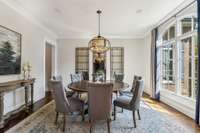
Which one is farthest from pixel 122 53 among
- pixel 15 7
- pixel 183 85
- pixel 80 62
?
pixel 15 7

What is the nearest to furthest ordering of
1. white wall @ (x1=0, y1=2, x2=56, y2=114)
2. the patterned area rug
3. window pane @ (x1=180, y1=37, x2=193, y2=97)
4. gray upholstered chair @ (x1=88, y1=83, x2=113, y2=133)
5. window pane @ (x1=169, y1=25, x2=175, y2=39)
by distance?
1. gray upholstered chair @ (x1=88, y1=83, x2=113, y2=133)
2. the patterned area rug
3. white wall @ (x1=0, y1=2, x2=56, y2=114)
4. window pane @ (x1=180, y1=37, x2=193, y2=97)
5. window pane @ (x1=169, y1=25, x2=175, y2=39)

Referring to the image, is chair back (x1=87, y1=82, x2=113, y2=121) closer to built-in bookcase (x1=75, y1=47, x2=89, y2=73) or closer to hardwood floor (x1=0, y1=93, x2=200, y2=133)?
hardwood floor (x1=0, y1=93, x2=200, y2=133)

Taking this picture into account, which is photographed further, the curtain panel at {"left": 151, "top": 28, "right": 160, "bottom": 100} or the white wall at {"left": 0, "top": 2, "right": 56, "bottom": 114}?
the curtain panel at {"left": 151, "top": 28, "right": 160, "bottom": 100}

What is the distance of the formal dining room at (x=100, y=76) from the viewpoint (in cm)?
306

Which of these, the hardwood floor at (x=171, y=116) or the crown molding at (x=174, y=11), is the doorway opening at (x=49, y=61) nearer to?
the hardwood floor at (x=171, y=116)

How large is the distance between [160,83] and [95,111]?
3.77 meters

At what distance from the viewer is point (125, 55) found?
25.3 feet

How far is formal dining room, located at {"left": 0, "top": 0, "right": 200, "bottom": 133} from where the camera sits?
10.0ft

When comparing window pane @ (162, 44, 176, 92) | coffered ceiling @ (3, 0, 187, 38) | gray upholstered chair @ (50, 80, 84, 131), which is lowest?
gray upholstered chair @ (50, 80, 84, 131)

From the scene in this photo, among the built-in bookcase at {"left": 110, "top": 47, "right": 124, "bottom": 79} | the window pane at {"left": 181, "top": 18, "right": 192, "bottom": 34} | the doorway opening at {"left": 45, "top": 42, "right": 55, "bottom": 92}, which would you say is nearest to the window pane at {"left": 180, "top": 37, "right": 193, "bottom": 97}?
the window pane at {"left": 181, "top": 18, "right": 192, "bottom": 34}

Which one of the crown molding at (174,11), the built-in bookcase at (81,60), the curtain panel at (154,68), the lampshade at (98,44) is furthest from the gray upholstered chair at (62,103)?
the built-in bookcase at (81,60)

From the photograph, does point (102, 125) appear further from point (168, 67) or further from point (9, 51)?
point (168, 67)

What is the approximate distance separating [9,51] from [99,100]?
2498 millimetres

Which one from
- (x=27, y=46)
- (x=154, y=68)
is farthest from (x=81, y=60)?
(x=154, y=68)
